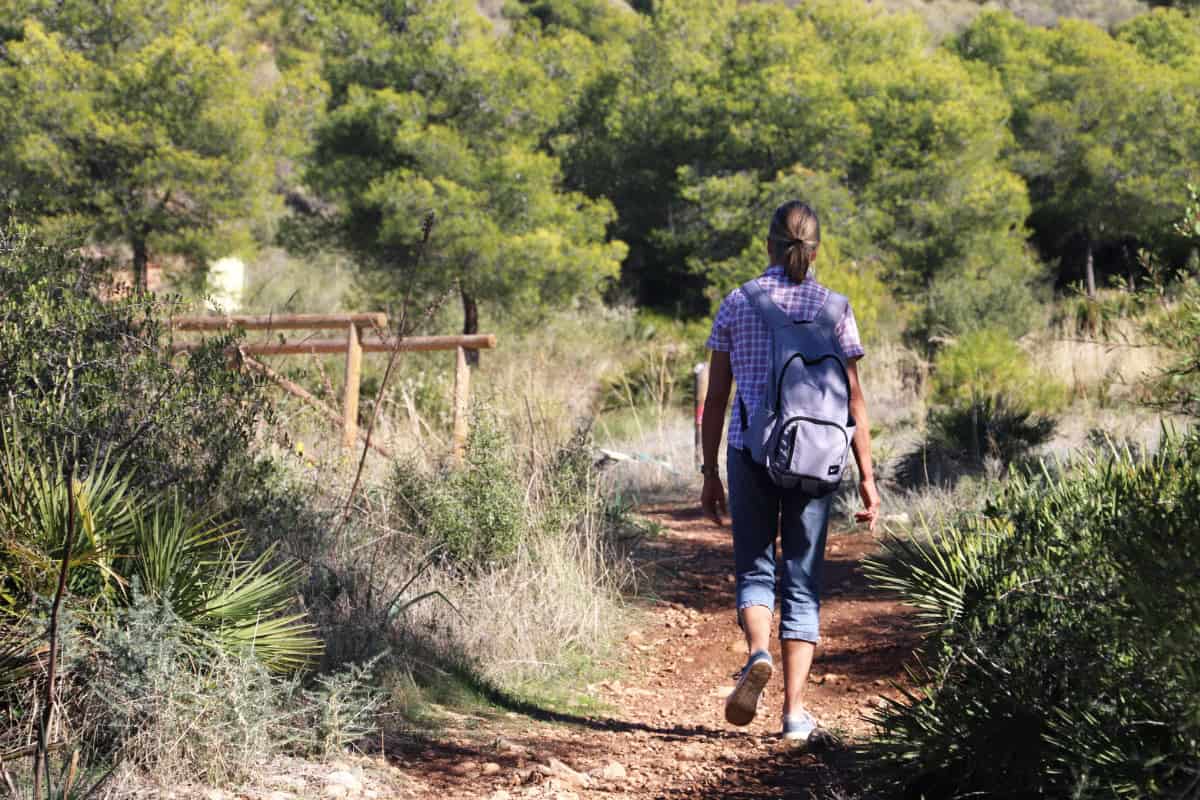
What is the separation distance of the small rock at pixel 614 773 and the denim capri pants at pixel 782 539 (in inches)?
25.6

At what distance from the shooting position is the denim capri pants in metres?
3.62

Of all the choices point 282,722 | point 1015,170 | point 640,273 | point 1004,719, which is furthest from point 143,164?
point 1015,170

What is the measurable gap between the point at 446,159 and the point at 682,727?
49.5 feet

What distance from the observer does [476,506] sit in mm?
5582

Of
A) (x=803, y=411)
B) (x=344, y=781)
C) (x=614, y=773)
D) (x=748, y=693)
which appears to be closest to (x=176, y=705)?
(x=344, y=781)

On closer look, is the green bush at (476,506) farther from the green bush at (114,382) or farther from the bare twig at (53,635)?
the bare twig at (53,635)

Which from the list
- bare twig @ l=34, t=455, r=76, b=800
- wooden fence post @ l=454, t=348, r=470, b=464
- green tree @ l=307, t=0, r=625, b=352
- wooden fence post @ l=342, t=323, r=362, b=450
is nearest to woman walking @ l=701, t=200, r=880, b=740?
bare twig @ l=34, t=455, r=76, b=800

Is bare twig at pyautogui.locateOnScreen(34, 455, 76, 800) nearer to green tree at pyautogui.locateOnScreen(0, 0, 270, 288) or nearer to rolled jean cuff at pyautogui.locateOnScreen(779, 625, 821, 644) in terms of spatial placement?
rolled jean cuff at pyautogui.locateOnScreen(779, 625, 821, 644)

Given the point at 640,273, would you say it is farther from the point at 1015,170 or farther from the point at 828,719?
the point at 828,719

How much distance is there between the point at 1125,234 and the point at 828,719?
24.7 meters

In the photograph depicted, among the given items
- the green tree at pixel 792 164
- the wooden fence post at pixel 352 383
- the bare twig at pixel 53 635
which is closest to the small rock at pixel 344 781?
the bare twig at pixel 53 635

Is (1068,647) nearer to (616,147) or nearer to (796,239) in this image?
(796,239)

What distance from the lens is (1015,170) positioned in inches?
1105

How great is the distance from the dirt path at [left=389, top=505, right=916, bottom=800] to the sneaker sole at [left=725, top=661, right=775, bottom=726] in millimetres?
228
